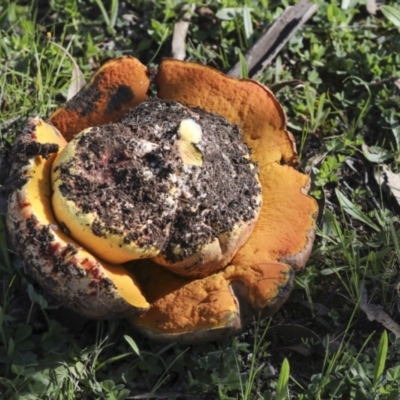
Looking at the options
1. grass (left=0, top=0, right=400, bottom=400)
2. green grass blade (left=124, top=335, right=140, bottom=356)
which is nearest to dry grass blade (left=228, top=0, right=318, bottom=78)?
grass (left=0, top=0, right=400, bottom=400)

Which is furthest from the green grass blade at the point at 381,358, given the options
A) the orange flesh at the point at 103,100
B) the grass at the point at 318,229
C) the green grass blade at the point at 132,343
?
the orange flesh at the point at 103,100

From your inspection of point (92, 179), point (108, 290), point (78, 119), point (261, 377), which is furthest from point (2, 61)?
point (261, 377)

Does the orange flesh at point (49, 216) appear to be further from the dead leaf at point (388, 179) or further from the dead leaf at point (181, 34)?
the dead leaf at point (388, 179)

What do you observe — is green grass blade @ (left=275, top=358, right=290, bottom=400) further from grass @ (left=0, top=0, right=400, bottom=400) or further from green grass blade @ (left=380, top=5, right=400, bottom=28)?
green grass blade @ (left=380, top=5, right=400, bottom=28)

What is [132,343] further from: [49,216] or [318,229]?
[318,229]

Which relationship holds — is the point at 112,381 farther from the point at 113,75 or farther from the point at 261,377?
the point at 113,75

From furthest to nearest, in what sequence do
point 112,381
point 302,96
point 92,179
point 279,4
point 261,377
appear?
point 279,4 → point 302,96 → point 261,377 → point 112,381 → point 92,179
